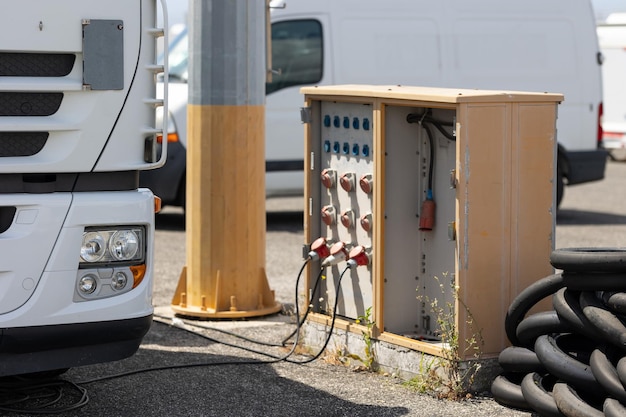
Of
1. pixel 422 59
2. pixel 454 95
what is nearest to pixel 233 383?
pixel 454 95

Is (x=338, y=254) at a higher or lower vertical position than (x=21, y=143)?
lower

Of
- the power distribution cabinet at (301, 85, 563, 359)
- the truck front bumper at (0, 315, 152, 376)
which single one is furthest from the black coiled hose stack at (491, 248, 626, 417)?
the truck front bumper at (0, 315, 152, 376)

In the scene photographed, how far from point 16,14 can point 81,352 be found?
1.54 meters

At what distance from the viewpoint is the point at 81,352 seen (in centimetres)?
526

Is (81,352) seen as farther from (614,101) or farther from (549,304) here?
(614,101)

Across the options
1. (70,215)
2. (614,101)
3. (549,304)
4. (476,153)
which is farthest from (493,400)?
(614,101)

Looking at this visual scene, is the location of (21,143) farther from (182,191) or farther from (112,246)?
(182,191)

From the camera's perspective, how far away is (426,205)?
6.66 m

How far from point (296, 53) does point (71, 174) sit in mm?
7889

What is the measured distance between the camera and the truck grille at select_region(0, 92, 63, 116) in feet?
16.7

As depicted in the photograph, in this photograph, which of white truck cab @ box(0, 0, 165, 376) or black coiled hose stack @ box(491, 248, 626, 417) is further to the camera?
black coiled hose stack @ box(491, 248, 626, 417)

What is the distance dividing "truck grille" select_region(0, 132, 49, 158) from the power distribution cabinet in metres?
2.15

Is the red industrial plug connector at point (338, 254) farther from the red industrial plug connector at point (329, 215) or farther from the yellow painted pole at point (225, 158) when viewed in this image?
the yellow painted pole at point (225, 158)

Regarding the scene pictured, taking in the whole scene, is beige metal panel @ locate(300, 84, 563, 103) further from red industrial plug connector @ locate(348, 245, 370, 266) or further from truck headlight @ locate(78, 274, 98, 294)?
truck headlight @ locate(78, 274, 98, 294)
